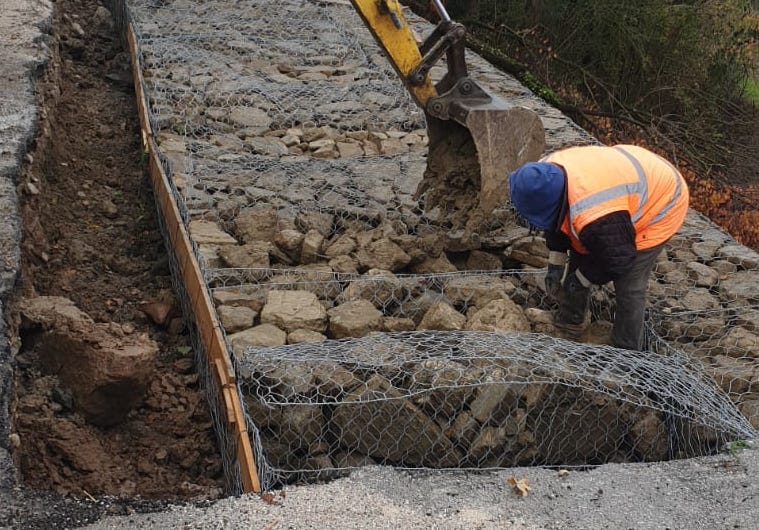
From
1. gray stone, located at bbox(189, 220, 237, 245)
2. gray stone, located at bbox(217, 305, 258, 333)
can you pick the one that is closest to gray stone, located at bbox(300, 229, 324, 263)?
gray stone, located at bbox(189, 220, 237, 245)

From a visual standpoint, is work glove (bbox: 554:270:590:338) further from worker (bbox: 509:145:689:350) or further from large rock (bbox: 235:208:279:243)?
large rock (bbox: 235:208:279:243)

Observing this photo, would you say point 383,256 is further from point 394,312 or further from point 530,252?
point 530,252

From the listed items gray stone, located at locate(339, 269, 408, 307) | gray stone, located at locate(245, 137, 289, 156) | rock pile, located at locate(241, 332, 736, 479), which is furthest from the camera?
gray stone, located at locate(245, 137, 289, 156)

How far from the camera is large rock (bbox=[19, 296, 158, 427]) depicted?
14.1 ft

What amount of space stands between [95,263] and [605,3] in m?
8.07

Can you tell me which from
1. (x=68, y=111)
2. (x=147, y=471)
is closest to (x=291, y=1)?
(x=68, y=111)

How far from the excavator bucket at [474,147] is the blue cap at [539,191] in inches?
34.6

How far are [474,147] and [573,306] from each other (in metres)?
1.24

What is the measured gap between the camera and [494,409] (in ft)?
14.1

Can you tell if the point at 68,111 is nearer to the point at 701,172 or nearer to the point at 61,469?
the point at 61,469

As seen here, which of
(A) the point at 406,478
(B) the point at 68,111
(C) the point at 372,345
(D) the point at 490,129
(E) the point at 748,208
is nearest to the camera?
(A) the point at 406,478

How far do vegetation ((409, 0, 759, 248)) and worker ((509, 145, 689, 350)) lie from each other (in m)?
5.98

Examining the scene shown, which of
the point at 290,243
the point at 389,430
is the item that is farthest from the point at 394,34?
the point at 389,430

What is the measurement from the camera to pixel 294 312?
498cm
